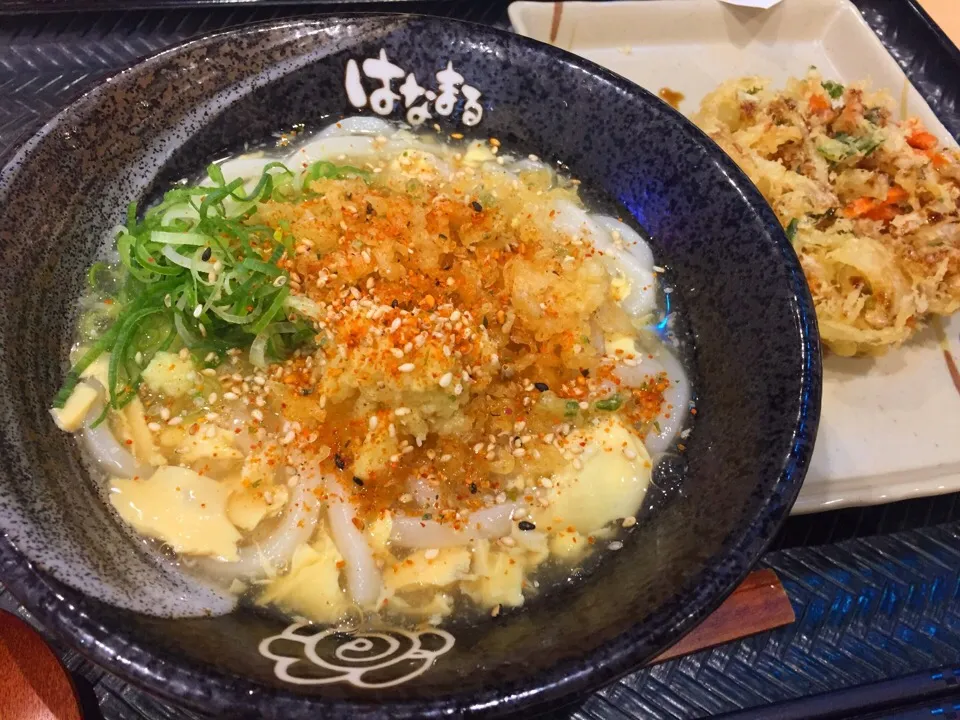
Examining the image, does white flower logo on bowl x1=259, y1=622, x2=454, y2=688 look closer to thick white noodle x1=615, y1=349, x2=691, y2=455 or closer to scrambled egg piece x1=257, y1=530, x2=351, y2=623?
scrambled egg piece x1=257, y1=530, x2=351, y2=623

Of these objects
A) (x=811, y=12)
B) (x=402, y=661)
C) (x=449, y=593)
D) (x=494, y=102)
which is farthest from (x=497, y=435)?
(x=811, y=12)

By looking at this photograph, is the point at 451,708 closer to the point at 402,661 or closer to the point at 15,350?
the point at 402,661

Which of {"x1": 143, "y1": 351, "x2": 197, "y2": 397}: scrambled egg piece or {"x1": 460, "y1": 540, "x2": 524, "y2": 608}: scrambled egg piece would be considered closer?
{"x1": 460, "y1": 540, "x2": 524, "y2": 608}: scrambled egg piece

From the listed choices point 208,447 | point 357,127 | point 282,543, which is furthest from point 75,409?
point 357,127

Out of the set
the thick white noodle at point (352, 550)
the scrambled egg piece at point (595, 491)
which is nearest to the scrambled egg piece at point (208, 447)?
the thick white noodle at point (352, 550)

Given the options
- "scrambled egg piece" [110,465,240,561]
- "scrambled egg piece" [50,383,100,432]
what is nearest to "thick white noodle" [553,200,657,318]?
"scrambled egg piece" [110,465,240,561]

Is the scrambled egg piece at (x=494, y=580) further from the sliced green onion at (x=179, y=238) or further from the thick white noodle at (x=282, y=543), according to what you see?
the sliced green onion at (x=179, y=238)

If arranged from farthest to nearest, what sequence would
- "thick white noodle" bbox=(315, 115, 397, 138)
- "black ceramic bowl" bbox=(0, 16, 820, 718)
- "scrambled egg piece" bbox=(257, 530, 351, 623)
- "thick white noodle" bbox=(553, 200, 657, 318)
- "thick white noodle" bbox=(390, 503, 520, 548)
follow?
"thick white noodle" bbox=(315, 115, 397, 138)
"thick white noodle" bbox=(553, 200, 657, 318)
"thick white noodle" bbox=(390, 503, 520, 548)
"scrambled egg piece" bbox=(257, 530, 351, 623)
"black ceramic bowl" bbox=(0, 16, 820, 718)
